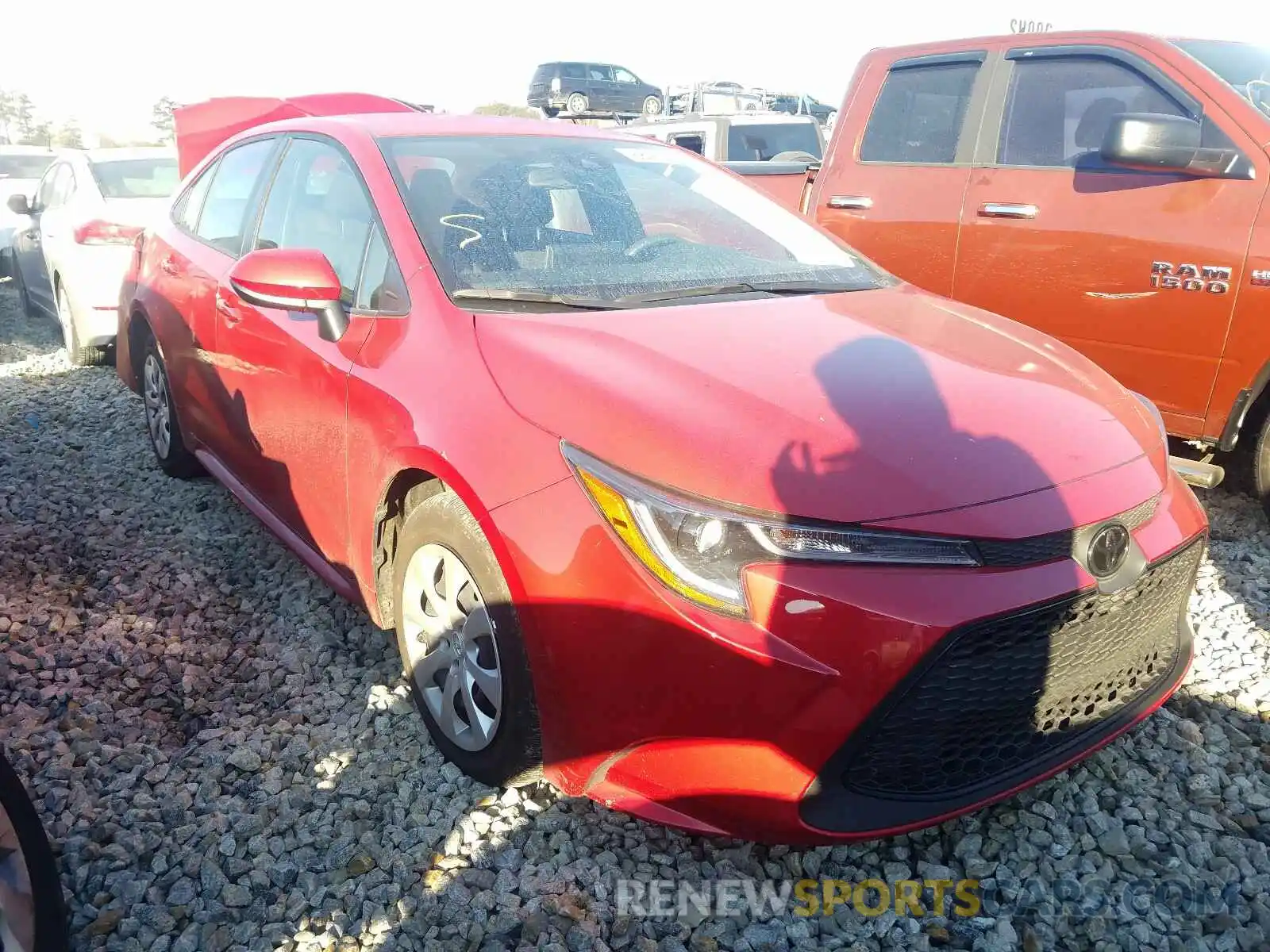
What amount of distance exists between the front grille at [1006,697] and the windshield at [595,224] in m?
1.29

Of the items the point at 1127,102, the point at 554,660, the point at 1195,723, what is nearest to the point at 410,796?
the point at 554,660

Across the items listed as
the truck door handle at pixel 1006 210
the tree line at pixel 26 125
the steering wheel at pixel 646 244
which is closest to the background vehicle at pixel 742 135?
the truck door handle at pixel 1006 210

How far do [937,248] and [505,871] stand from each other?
Result: 351 cm

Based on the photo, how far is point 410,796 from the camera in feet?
8.07

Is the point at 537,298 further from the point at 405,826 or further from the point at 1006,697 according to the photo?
the point at 1006,697

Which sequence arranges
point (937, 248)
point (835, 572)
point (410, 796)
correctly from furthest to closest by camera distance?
point (937, 248), point (410, 796), point (835, 572)

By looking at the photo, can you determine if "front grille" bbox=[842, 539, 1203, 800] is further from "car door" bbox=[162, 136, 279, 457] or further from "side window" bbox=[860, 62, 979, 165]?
"side window" bbox=[860, 62, 979, 165]

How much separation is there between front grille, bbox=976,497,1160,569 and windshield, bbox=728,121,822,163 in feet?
29.7

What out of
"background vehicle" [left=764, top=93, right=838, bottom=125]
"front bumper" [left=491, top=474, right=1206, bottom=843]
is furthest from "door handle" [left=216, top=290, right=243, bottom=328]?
"background vehicle" [left=764, top=93, right=838, bottom=125]

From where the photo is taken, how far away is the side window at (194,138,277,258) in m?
3.65

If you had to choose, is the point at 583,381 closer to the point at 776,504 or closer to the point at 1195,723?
the point at 776,504

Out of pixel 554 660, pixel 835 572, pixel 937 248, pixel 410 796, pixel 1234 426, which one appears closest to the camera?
pixel 835 572

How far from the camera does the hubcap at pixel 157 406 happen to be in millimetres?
4424

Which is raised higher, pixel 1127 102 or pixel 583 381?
pixel 1127 102
